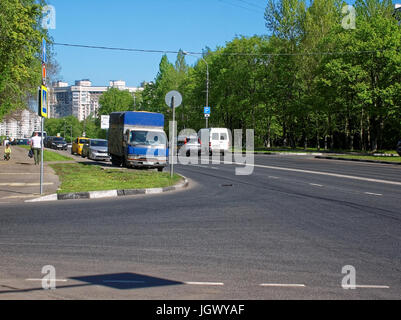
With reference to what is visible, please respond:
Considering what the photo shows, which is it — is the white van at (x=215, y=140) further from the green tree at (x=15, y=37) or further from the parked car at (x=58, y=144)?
the parked car at (x=58, y=144)

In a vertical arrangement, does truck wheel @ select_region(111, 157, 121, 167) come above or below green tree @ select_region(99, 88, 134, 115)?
below

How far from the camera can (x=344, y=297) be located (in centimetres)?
480

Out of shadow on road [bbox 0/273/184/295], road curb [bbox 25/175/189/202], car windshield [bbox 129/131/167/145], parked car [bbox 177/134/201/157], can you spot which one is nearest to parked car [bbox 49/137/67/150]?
parked car [bbox 177/134/201/157]

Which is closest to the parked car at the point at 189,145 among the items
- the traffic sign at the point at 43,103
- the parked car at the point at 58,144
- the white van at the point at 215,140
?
the white van at the point at 215,140

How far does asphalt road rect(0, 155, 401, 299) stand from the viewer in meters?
5.07

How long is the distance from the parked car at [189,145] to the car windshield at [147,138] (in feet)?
56.1

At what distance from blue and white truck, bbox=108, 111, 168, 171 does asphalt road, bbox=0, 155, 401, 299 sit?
39.4ft

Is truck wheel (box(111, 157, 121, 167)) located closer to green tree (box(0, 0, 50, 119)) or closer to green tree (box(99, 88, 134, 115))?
green tree (box(0, 0, 50, 119))

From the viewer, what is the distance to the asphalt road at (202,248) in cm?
507

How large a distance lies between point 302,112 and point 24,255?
55.9 meters

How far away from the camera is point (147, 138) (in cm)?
2566

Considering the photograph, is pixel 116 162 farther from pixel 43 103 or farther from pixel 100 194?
pixel 43 103
